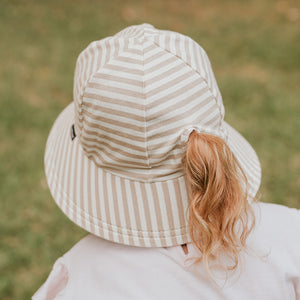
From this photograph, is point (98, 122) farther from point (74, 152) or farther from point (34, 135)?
point (34, 135)

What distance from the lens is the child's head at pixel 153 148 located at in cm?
74

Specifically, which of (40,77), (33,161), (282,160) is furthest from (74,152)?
(40,77)

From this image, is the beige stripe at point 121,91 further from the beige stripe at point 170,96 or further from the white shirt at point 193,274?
the white shirt at point 193,274

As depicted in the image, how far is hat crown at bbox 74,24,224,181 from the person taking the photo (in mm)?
739

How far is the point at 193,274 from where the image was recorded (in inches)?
32.4

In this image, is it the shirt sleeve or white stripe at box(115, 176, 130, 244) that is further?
the shirt sleeve

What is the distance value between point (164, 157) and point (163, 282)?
0.84 feet

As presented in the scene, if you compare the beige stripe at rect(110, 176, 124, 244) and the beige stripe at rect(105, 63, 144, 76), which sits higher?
the beige stripe at rect(105, 63, 144, 76)

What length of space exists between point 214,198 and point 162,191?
114mm

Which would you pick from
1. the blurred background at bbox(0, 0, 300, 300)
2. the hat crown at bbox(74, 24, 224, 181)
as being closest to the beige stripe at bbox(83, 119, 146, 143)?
the hat crown at bbox(74, 24, 224, 181)

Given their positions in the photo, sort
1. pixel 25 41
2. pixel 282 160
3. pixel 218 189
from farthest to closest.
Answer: pixel 25 41, pixel 282 160, pixel 218 189

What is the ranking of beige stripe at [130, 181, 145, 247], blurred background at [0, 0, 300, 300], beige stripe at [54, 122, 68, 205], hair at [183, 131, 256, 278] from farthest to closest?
blurred background at [0, 0, 300, 300] < beige stripe at [54, 122, 68, 205] < beige stripe at [130, 181, 145, 247] < hair at [183, 131, 256, 278]

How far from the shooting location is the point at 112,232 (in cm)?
84

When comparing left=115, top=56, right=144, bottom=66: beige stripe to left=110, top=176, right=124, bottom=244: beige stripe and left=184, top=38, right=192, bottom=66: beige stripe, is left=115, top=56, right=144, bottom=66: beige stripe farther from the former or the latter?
left=110, top=176, right=124, bottom=244: beige stripe
